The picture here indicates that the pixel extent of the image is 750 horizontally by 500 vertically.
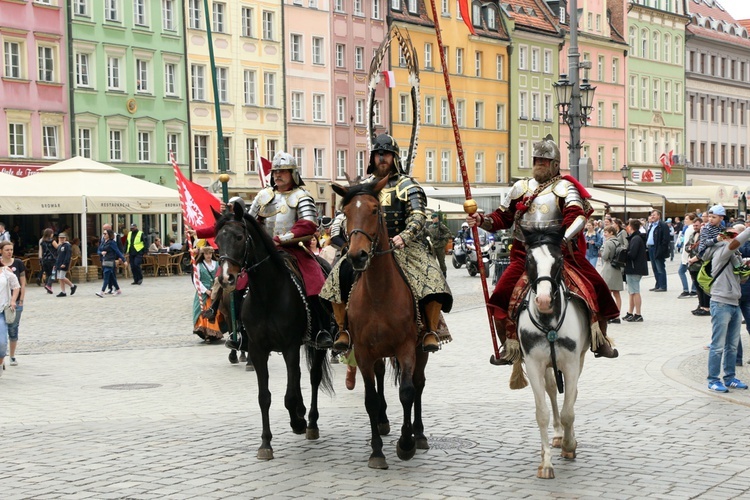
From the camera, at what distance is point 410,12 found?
68.9 m

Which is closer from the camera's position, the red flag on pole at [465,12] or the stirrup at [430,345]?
the stirrup at [430,345]

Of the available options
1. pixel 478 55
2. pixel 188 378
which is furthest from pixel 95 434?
pixel 478 55

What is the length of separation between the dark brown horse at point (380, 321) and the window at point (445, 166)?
62581 millimetres

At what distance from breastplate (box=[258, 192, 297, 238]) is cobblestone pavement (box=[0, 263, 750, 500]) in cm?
181

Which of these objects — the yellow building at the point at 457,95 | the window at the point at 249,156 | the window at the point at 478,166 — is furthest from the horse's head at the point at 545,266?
the window at the point at 478,166

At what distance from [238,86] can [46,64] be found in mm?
11073

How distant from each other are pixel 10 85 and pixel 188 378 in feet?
119

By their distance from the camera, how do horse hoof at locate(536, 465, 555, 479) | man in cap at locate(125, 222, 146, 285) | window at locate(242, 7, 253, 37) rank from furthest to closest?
window at locate(242, 7, 253, 37), man in cap at locate(125, 222, 146, 285), horse hoof at locate(536, 465, 555, 479)

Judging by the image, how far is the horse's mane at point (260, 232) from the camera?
10.1 m

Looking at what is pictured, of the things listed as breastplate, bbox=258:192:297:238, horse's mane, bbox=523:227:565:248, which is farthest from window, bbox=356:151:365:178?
horse's mane, bbox=523:227:565:248

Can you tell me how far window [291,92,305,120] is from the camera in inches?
2454

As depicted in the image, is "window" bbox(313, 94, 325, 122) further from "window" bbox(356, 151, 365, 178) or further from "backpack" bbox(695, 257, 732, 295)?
"backpack" bbox(695, 257, 732, 295)

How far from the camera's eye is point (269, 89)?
200 feet

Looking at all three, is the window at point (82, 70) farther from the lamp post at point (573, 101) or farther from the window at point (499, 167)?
the window at point (499, 167)
